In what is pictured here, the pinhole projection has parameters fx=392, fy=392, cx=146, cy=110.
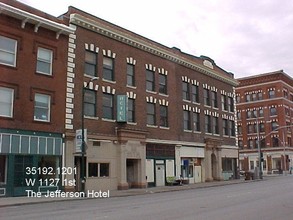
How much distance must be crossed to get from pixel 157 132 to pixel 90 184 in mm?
9679

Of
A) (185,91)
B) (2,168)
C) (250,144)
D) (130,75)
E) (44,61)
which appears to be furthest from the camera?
(250,144)

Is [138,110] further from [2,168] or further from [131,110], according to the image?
[2,168]

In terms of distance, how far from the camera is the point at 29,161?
26109 mm

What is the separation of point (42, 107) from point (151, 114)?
40.4 ft

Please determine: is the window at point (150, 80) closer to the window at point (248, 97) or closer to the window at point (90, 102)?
the window at point (90, 102)

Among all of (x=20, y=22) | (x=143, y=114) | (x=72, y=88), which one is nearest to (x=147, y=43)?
(x=143, y=114)

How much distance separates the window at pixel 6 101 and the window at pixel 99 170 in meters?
7.79

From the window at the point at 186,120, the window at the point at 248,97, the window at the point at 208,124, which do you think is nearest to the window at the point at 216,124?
the window at the point at 208,124

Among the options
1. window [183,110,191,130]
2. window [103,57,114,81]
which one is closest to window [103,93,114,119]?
window [103,57,114,81]

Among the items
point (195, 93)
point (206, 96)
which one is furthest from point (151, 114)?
point (206, 96)

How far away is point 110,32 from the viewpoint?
3259cm

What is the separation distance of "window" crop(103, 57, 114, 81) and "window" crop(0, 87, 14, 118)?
882 cm

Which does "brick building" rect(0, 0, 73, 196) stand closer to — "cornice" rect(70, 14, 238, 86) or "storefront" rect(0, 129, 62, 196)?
"storefront" rect(0, 129, 62, 196)

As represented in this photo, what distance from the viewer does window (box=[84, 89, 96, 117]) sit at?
30344 millimetres
